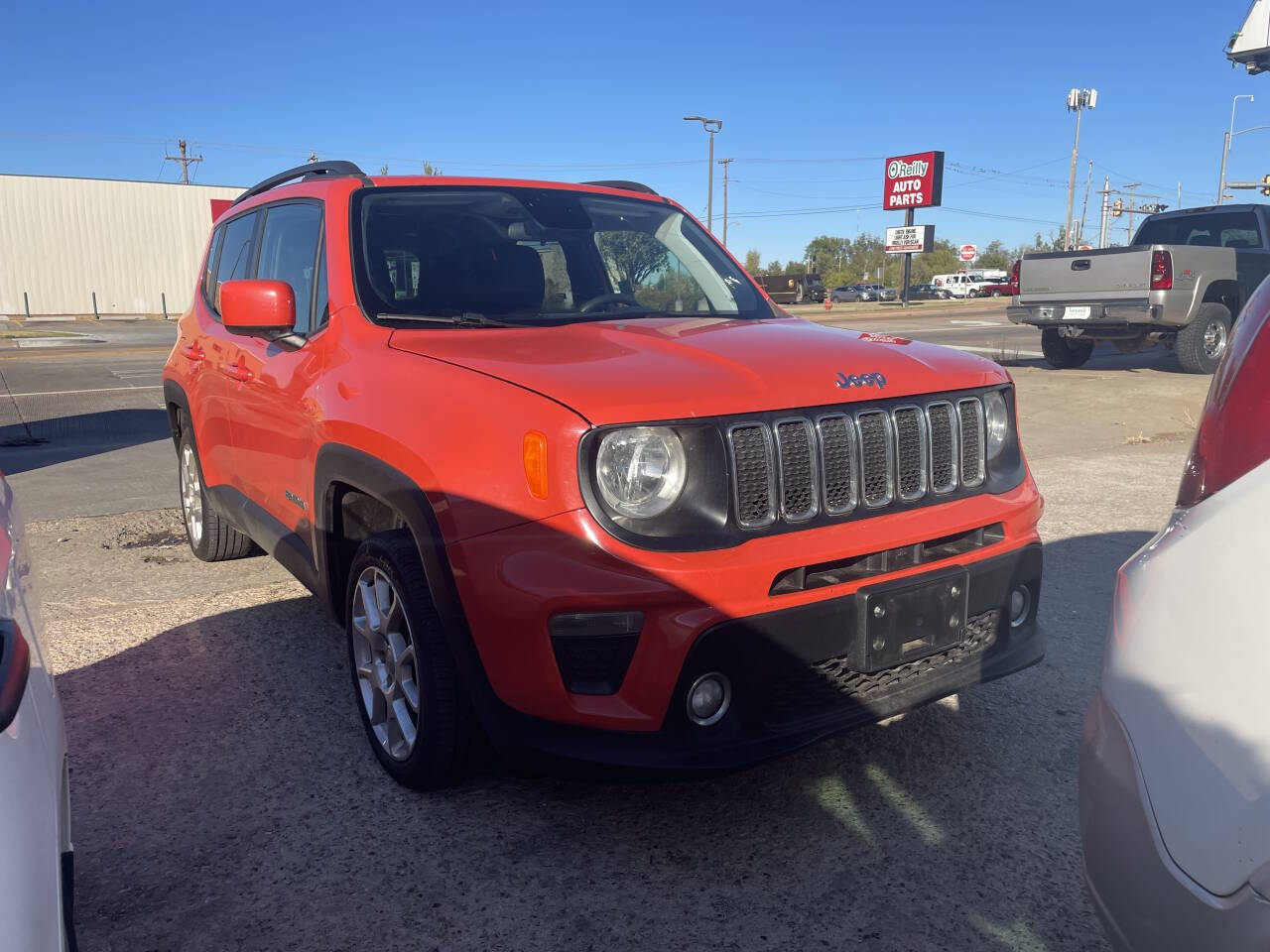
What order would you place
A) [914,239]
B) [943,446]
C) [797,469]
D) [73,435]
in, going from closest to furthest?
[797,469] < [943,446] < [73,435] < [914,239]

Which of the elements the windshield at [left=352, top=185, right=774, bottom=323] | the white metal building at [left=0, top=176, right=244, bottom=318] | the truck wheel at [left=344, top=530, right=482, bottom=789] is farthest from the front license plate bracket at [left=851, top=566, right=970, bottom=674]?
the white metal building at [left=0, top=176, right=244, bottom=318]

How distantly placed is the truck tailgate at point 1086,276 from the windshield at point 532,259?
939cm

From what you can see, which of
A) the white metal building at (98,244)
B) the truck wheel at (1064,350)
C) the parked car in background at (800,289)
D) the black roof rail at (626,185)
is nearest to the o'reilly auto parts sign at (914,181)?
the parked car in background at (800,289)

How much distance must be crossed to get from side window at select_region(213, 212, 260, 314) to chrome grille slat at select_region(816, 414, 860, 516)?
3034 mm

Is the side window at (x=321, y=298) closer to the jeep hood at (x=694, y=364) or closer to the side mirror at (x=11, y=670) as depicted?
the jeep hood at (x=694, y=364)

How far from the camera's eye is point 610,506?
8.05 ft

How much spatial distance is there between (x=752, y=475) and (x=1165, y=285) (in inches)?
439

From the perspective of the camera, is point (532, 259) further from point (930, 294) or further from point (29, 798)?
point (930, 294)

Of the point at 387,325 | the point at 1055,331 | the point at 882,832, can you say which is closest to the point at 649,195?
the point at 387,325

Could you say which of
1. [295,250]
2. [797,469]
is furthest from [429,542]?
[295,250]

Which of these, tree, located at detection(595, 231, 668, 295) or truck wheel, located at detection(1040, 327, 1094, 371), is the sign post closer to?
truck wheel, located at detection(1040, 327, 1094, 371)

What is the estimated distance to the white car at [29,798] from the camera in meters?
1.32

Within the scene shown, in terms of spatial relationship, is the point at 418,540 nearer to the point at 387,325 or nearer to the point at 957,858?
the point at 387,325

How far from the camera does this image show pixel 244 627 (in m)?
4.43
